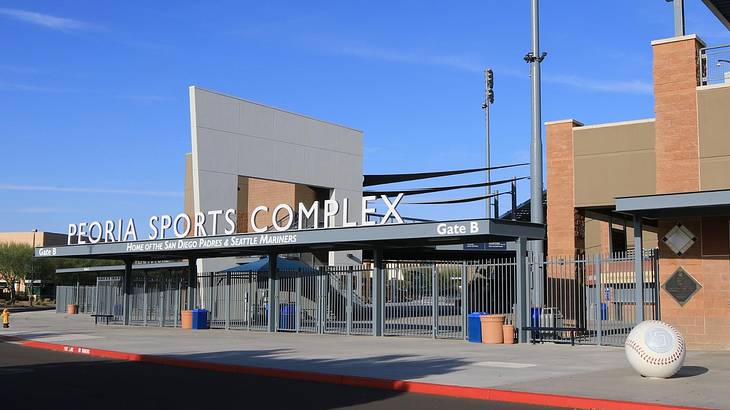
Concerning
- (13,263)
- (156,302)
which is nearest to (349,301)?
(156,302)

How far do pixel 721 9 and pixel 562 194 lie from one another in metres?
8.23

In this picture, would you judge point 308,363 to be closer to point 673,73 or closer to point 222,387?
point 222,387

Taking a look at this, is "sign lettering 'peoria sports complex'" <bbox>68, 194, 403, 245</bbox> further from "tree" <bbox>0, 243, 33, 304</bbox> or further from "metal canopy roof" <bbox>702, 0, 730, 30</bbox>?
"tree" <bbox>0, 243, 33, 304</bbox>

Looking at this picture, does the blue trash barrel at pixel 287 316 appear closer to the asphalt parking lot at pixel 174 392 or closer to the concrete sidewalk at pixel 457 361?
the concrete sidewalk at pixel 457 361

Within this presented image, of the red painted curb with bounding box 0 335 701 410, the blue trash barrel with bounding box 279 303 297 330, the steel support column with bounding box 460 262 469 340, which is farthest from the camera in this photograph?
the blue trash barrel with bounding box 279 303 297 330

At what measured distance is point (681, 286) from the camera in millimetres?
21844

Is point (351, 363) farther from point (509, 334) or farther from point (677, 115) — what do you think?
point (677, 115)

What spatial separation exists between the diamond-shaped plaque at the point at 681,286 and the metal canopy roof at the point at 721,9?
387 inches

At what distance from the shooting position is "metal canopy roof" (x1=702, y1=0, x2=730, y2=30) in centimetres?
2660

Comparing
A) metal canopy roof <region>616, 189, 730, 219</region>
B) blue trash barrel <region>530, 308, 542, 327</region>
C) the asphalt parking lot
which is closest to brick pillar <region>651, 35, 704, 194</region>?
metal canopy roof <region>616, 189, 730, 219</region>

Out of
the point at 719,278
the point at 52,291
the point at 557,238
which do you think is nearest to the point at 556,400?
the point at 719,278

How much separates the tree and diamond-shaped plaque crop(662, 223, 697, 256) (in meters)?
76.1

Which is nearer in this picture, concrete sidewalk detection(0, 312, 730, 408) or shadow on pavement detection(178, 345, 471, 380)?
concrete sidewalk detection(0, 312, 730, 408)

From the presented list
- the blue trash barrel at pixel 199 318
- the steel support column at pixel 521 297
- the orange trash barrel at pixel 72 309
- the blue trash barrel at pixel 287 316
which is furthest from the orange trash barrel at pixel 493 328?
the orange trash barrel at pixel 72 309
